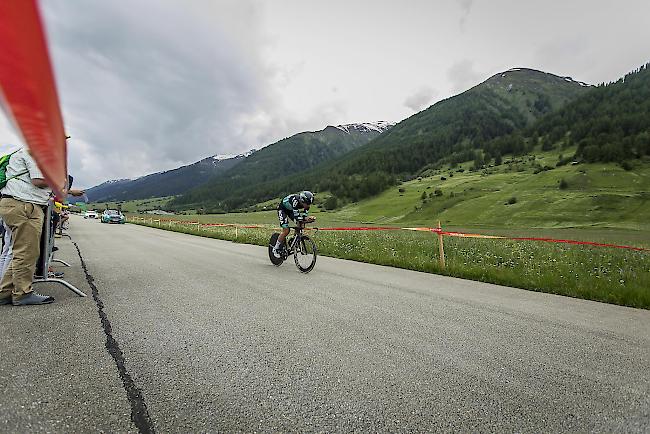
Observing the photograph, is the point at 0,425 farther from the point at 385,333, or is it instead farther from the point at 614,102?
the point at 614,102

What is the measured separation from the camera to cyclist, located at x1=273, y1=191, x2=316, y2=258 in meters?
8.80

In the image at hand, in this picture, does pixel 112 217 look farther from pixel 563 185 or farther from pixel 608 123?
pixel 608 123

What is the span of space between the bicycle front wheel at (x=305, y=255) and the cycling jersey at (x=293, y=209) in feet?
2.07

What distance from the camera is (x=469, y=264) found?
8.90 m

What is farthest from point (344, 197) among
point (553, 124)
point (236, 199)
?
point (553, 124)

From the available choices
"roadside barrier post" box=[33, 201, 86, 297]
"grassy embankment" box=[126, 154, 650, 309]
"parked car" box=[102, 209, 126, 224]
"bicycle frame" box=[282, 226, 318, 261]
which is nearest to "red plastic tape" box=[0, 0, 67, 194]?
"roadside barrier post" box=[33, 201, 86, 297]

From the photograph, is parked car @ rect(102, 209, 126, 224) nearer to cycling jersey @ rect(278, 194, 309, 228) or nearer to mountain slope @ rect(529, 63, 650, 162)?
cycling jersey @ rect(278, 194, 309, 228)

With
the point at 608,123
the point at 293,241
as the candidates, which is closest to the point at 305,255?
the point at 293,241

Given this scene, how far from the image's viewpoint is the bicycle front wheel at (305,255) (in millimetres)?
8188

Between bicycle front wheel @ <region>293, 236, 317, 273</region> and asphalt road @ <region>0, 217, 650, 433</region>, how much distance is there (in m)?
2.63

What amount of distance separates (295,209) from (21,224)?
5.46 m

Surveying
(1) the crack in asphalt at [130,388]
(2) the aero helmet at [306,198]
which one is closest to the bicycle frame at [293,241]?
(2) the aero helmet at [306,198]

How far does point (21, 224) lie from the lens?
4.61 metres

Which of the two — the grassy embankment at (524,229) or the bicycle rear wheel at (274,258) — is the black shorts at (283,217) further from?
the grassy embankment at (524,229)
